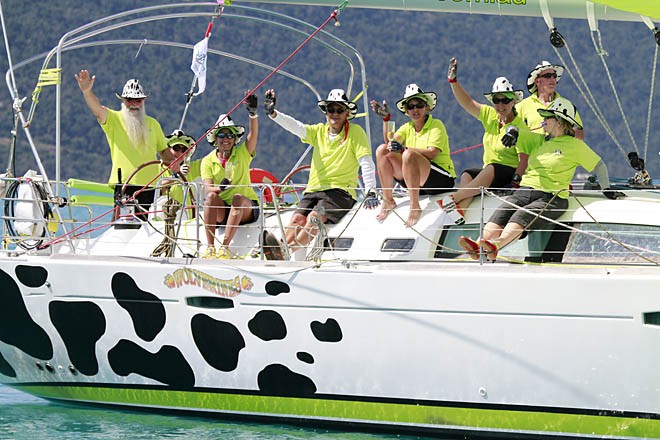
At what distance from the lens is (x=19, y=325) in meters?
11.8

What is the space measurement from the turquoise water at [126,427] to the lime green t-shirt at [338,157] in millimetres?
2338

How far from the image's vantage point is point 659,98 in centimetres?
6019

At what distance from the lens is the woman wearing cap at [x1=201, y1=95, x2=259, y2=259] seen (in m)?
11.4

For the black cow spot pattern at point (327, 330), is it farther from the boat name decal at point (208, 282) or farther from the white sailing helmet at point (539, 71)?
the white sailing helmet at point (539, 71)

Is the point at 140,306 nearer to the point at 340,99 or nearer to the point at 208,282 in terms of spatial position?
the point at 208,282

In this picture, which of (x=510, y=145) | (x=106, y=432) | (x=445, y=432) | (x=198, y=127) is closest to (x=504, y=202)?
(x=510, y=145)

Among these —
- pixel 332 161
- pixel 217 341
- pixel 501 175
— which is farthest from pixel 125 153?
pixel 501 175

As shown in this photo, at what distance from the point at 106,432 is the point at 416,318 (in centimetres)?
317

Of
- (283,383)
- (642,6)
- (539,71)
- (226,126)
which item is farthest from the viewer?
(226,126)

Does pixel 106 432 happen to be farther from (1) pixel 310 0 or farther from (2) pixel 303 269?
(1) pixel 310 0

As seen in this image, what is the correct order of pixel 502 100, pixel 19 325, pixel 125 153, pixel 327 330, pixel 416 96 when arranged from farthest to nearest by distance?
pixel 125 153 < pixel 19 325 < pixel 416 96 < pixel 502 100 < pixel 327 330

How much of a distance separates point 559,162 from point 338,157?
2318 millimetres

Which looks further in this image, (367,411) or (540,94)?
(540,94)

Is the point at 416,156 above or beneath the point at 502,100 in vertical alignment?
beneath
